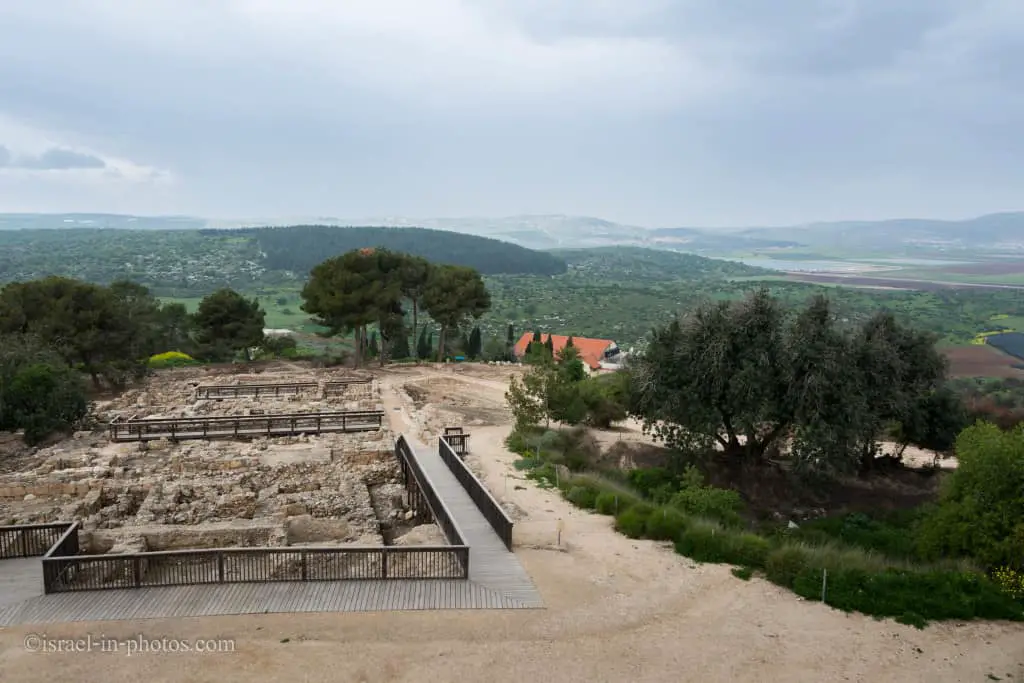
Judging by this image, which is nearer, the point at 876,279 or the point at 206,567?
the point at 206,567

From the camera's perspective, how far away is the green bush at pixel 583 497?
18766 mm

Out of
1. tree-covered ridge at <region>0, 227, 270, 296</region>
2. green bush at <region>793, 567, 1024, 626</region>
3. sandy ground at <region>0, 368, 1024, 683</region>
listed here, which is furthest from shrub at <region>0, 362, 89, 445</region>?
tree-covered ridge at <region>0, 227, 270, 296</region>

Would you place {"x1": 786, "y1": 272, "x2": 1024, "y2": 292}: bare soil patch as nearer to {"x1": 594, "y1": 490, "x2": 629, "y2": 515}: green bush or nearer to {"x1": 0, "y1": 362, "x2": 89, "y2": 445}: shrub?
{"x1": 594, "y1": 490, "x2": 629, "y2": 515}: green bush

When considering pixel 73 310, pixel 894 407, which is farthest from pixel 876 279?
pixel 73 310

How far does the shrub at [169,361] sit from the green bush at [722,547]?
41.3 metres

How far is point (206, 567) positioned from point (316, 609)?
2.96m

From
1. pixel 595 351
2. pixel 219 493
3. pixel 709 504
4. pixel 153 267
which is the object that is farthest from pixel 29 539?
pixel 153 267

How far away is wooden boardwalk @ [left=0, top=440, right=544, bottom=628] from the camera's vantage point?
11.8m

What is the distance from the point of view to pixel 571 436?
27594 millimetres

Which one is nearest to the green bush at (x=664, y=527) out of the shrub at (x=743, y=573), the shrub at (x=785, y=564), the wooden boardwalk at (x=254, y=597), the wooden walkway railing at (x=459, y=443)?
the shrub at (x=743, y=573)

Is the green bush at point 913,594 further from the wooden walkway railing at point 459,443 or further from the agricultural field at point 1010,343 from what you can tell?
the agricultural field at point 1010,343

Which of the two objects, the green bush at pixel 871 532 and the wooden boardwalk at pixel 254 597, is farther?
the green bush at pixel 871 532

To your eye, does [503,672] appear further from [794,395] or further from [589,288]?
[589,288]

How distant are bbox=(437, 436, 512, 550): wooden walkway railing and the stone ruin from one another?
1.43 meters
